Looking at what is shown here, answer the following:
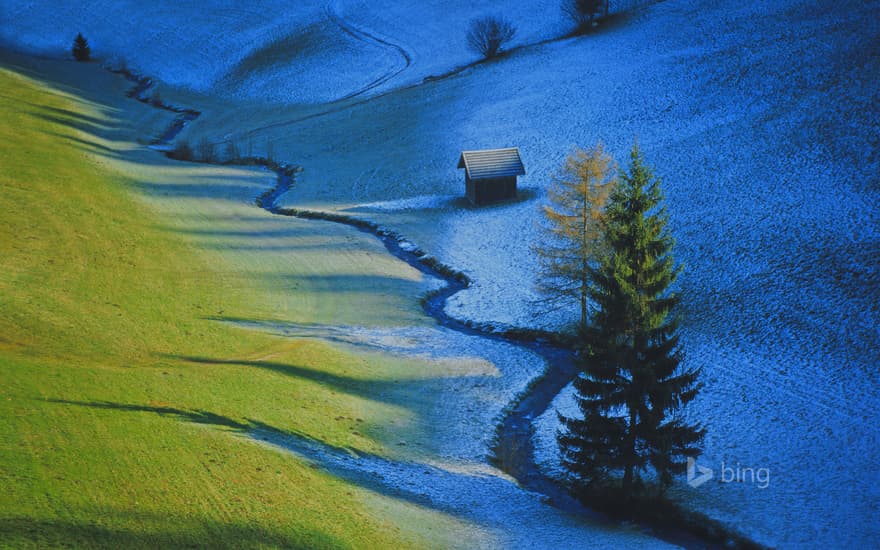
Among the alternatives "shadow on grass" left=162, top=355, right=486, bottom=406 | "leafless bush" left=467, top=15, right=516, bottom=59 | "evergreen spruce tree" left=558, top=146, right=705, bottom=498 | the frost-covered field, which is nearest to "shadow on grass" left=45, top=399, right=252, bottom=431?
"shadow on grass" left=162, top=355, right=486, bottom=406

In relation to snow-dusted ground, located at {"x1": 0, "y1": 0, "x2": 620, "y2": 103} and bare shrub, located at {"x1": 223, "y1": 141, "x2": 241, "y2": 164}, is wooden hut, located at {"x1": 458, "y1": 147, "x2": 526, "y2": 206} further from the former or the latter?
snow-dusted ground, located at {"x1": 0, "y1": 0, "x2": 620, "y2": 103}

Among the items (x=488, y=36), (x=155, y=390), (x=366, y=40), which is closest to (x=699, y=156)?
(x=488, y=36)

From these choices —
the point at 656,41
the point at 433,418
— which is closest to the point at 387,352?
the point at 433,418

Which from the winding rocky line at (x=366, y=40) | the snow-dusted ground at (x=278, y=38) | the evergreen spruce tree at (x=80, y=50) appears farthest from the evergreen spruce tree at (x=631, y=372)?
the evergreen spruce tree at (x=80, y=50)

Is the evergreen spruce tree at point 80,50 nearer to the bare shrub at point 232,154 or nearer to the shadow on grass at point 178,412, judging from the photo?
the bare shrub at point 232,154

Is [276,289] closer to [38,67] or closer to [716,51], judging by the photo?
[716,51]
